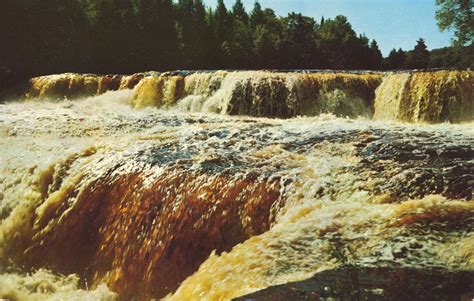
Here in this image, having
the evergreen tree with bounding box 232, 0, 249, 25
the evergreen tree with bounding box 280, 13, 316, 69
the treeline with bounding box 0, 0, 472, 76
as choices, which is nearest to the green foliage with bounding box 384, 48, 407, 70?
the treeline with bounding box 0, 0, 472, 76

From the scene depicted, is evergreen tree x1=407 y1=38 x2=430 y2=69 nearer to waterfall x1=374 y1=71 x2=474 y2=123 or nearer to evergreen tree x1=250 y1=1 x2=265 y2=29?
evergreen tree x1=250 y1=1 x2=265 y2=29

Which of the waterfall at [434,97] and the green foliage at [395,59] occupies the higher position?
the green foliage at [395,59]

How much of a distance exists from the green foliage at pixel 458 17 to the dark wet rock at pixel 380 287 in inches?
987

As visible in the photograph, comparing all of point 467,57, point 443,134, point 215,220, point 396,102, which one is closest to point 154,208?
point 215,220

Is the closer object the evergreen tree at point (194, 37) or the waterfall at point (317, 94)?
the waterfall at point (317, 94)

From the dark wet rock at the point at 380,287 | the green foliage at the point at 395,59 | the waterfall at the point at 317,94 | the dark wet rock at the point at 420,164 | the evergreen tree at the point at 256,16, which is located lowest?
the dark wet rock at the point at 380,287

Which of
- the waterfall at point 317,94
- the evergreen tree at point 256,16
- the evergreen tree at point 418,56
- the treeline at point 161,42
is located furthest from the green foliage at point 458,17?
the evergreen tree at point 256,16

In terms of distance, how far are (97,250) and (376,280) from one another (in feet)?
10.4

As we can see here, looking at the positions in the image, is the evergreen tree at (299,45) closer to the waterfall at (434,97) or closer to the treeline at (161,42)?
the treeline at (161,42)

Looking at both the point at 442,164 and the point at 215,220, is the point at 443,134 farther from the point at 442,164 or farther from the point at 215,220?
the point at 215,220

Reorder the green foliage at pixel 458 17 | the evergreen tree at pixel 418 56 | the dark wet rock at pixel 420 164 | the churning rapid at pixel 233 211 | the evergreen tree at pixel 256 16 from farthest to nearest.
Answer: the evergreen tree at pixel 256 16
the evergreen tree at pixel 418 56
the green foliage at pixel 458 17
the dark wet rock at pixel 420 164
the churning rapid at pixel 233 211

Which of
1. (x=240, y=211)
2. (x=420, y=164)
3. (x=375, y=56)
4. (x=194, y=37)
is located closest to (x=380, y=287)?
(x=240, y=211)

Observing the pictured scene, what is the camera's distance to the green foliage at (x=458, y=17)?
991 inches

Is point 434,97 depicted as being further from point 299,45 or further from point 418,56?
point 418,56
